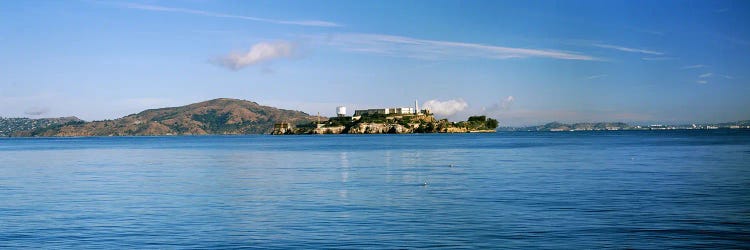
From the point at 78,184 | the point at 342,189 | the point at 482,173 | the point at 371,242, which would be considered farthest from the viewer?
the point at 482,173

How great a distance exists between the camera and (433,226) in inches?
1129

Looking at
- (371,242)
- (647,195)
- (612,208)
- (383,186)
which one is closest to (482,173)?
(383,186)

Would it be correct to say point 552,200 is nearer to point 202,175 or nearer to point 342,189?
point 342,189

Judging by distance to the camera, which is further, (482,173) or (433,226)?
(482,173)

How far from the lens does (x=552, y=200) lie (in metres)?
37.8

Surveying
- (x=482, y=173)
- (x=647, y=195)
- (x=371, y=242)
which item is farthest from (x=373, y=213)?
(x=482, y=173)

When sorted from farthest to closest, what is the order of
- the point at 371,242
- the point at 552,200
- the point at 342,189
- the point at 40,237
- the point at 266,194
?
the point at 342,189, the point at 266,194, the point at 552,200, the point at 40,237, the point at 371,242

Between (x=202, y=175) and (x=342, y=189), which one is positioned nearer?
(x=342, y=189)

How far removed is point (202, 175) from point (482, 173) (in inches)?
946

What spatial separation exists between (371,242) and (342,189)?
20.6 metres

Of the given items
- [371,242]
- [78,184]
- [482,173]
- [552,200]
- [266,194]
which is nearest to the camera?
[371,242]

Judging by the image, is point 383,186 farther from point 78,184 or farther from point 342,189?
point 78,184

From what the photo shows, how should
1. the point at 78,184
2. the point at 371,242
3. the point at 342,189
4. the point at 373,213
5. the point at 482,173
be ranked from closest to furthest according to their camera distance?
1. the point at 371,242
2. the point at 373,213
3. the point at 342,189
4. the point at 78,184
5. the point at 482,173

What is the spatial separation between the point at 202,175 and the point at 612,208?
38533 millimetres
